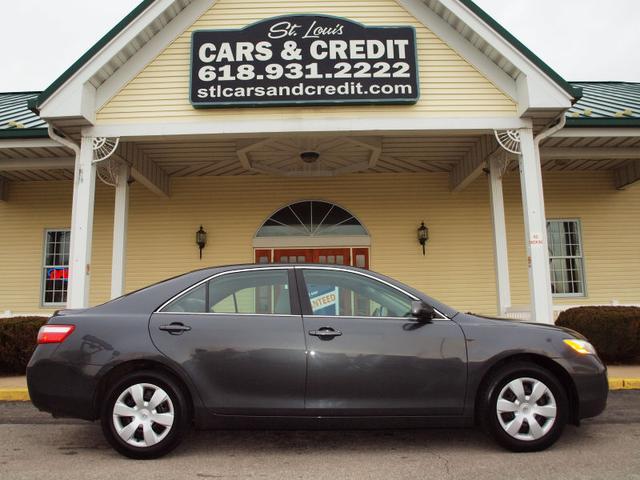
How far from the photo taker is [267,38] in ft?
26.8

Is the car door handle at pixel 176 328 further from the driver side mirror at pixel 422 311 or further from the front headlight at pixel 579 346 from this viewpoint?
the front headlight at pixel 579 346

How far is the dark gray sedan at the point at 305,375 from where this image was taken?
4.11 meters

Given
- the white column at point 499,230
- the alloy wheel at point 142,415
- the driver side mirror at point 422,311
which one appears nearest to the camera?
the alloy wheel at point 142,415

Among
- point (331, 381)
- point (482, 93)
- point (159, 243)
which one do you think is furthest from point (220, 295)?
point (159, 243)

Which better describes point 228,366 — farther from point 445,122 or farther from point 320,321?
point 445,122

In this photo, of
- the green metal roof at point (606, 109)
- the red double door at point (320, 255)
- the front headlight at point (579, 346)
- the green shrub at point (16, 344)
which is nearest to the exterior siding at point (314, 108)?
the green metal roof at point (606, 109)

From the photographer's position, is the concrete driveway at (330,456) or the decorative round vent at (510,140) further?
the decorative round vent at (510,140)

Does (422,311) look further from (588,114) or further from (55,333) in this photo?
(588,114)

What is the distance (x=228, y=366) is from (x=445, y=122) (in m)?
5.69

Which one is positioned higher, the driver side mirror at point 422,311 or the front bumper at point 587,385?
the driver side mirror at point 422,311

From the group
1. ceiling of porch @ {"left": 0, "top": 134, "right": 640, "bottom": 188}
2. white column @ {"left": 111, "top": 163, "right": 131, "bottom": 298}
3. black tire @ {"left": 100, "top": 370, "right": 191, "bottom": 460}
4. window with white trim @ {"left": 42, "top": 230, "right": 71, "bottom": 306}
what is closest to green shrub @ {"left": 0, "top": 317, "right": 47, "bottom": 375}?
white column @ {"left": 111, "top": 163, "right": 131, "bottom": 298}

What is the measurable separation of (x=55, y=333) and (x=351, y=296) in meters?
2.54

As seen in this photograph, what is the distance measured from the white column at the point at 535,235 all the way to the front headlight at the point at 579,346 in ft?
11.1

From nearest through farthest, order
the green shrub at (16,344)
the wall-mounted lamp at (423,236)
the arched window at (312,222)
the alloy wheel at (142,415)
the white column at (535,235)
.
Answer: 1. the alloy wheel at (142,415)
2. the white column at (535,235)
3. the green shrub at (16,344)
4. the wall-mounted lamp at (423,236)
5. the arched window at (312,222)
